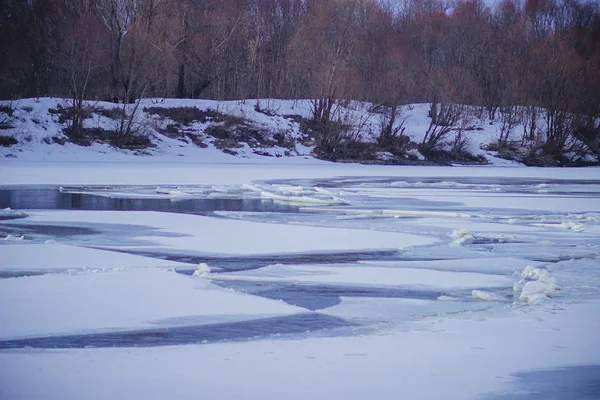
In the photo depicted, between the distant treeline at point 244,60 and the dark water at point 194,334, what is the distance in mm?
30002

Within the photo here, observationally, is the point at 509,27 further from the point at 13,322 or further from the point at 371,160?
the point at 13,322

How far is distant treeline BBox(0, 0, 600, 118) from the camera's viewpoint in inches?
1436

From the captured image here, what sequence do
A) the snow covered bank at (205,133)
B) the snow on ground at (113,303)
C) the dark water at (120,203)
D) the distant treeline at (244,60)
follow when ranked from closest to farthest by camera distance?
the snow on ground at (113,303)
the dark water at (120,203)
the snow covered bank at (205,133)
the distant treeline at (244,60)

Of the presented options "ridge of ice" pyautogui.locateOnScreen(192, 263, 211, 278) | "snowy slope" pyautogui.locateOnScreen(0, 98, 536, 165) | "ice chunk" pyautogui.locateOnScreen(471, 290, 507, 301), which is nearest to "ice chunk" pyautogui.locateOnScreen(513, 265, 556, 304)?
"ice chunk" pyautogui.locateOnScreen(471, 290, 507, 301)

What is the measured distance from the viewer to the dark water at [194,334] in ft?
15.1

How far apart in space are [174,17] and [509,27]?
27.8 m

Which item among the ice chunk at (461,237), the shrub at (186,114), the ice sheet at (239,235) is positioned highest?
→ the shrub at (186,114)

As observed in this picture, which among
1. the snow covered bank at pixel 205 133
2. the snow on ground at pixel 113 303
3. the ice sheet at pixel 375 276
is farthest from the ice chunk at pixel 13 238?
the snow covered bank at pixel 205 133

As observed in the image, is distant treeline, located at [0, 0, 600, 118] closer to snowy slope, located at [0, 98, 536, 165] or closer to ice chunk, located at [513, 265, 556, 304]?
snowy slope, located at [0, 98, 536, 165]

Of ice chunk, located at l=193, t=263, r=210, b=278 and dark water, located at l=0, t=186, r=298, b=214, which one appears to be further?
dark water, located at l=0, t=186, r=298, b=214

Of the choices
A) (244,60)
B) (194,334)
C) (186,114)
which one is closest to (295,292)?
(194,334)

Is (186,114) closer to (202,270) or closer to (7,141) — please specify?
(7,141)

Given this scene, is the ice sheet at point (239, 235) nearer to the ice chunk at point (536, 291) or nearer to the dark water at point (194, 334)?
the ice chunk at point (536, 291)

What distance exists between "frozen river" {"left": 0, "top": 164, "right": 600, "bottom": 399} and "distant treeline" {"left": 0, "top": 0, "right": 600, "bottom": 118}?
79.8 ft
